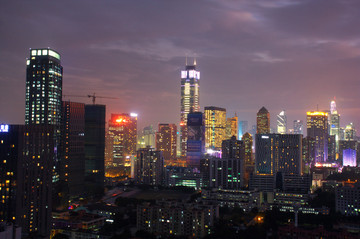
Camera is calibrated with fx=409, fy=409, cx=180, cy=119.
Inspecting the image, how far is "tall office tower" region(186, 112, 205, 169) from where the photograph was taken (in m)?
77.6

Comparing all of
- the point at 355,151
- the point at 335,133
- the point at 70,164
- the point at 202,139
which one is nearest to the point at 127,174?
the point at 202,139

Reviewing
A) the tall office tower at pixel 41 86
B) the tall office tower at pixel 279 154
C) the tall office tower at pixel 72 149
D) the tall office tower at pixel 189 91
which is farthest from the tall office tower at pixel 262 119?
the tall office tower at pixel 41 86

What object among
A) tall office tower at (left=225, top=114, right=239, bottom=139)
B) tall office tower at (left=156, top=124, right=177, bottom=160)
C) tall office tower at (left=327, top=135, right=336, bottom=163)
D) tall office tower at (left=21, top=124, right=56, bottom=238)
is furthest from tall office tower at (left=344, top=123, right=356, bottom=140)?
tall office tower at (left=21, top=124, right=56, bottom=238)

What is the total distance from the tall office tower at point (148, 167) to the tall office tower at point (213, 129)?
4619 centimetres

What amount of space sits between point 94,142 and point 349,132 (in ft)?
291

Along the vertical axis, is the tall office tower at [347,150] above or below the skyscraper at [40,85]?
below

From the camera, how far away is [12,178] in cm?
2553

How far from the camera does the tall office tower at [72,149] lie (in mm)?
41403

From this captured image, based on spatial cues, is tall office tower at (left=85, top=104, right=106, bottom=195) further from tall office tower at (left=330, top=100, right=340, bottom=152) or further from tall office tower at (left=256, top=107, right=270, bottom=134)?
tall office tower at (left=330, top=100, right=340, bottom=152)

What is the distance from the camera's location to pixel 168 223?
2827 centimetres

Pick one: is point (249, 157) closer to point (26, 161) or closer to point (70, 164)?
point (70, 164)

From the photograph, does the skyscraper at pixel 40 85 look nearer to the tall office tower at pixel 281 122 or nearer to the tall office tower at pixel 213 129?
the tall office tower at pixel 213 129

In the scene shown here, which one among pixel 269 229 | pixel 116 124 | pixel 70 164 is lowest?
pixel 269 229

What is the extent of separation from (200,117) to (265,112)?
1987cm
